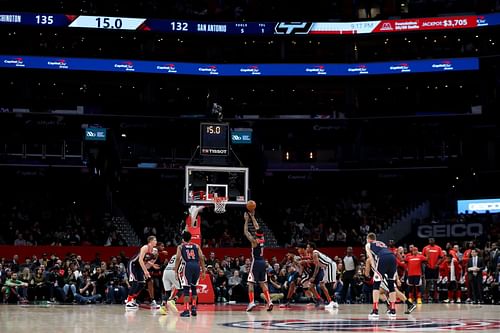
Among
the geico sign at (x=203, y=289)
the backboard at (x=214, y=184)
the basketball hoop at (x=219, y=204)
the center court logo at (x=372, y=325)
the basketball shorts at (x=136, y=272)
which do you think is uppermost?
the backboard at (x=214, y=184)

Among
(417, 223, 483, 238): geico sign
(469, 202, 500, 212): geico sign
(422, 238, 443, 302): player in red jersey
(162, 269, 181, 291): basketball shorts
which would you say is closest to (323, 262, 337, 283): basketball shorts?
(162, 269, 181, 291): basketball shorts

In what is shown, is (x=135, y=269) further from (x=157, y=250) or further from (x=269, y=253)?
(x=269, y=253)

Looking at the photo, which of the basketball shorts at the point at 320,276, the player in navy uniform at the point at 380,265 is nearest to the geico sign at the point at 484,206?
the basketball shorts at the point at 320,276

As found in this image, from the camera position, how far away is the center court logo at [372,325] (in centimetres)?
1614

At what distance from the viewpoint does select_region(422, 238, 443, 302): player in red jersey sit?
31844 millimetres

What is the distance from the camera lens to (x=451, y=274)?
32.3 m

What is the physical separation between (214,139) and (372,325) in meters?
15.3

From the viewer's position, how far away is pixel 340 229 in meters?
47.4

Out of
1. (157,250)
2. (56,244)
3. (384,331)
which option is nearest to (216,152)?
(157,250)

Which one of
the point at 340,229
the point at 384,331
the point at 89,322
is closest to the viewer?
the point at 384,331

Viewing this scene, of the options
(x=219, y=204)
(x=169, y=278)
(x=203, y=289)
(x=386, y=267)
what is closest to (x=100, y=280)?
(x=203, y=289)

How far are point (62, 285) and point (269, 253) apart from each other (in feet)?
43.2

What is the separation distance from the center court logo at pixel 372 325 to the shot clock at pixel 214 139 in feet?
43.6

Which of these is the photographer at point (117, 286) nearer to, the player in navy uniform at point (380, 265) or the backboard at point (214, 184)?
the backboard at point (214, 184)
